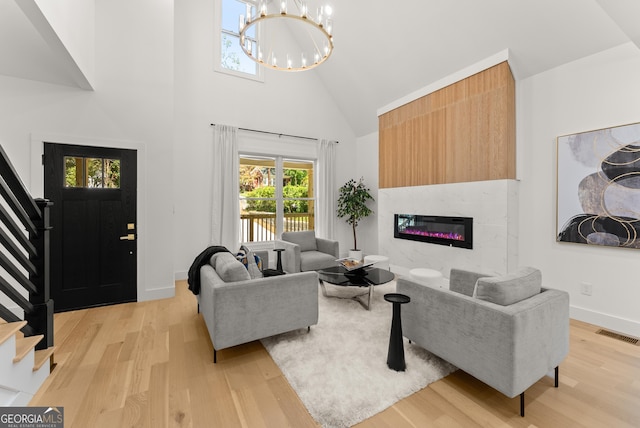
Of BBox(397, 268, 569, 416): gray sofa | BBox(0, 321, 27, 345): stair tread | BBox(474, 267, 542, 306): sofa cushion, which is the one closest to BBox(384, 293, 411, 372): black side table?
BBox(397, 268, 569, 416): gray sofa

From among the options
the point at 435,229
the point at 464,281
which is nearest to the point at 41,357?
the point at 464,281

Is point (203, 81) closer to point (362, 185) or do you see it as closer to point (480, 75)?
point (362, 185)

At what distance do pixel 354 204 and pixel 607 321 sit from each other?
13.9 ft

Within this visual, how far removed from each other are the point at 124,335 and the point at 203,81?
4.32 metres

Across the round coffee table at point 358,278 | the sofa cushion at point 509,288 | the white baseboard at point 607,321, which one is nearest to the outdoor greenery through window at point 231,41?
the round coffee table at point 358,278

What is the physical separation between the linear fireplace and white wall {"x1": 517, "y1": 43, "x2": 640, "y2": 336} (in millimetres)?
684

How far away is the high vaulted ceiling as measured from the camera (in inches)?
108

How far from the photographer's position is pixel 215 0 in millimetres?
5137

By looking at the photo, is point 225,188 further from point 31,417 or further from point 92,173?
point 31,417

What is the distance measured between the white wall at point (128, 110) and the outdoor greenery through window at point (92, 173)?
0.26 m

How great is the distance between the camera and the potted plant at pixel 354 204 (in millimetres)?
6242

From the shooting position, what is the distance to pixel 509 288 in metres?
1.87

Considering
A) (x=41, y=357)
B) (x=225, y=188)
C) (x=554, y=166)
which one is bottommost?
(x=41, y=357)

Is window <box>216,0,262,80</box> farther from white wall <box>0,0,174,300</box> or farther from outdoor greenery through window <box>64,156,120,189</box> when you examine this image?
outdoor greenery through window <box>64,156,120,189</box>
